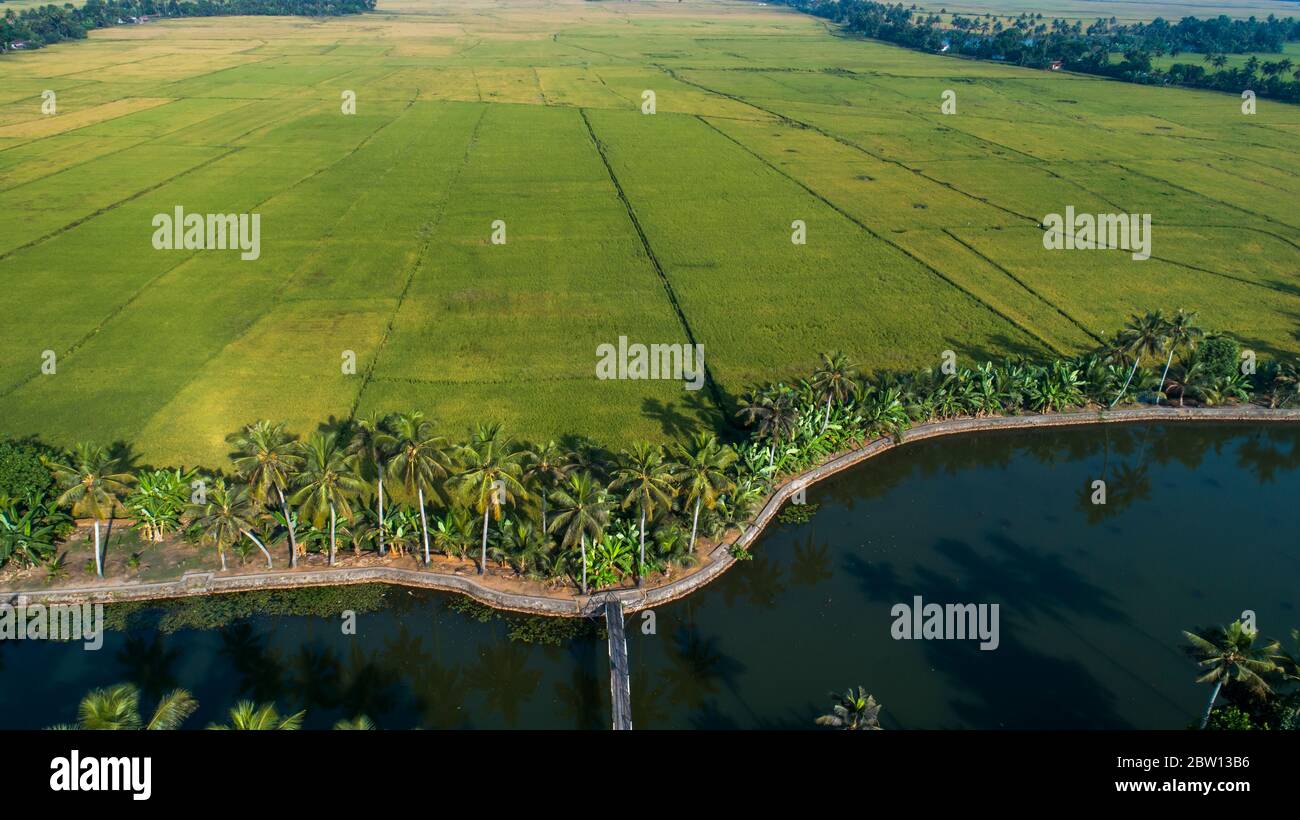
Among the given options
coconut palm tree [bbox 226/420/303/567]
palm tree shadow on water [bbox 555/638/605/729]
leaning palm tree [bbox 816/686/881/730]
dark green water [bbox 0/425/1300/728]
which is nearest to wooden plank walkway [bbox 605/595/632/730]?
palm tree shadow on water [bbox 555/638/605/729]

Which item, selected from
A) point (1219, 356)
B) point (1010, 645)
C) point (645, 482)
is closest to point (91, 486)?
point (645, 482)

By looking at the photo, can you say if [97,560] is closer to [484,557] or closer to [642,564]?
[484,557]

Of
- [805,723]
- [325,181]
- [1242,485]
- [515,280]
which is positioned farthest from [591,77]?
[805,723]

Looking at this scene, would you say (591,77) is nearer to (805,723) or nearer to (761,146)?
(761,146)

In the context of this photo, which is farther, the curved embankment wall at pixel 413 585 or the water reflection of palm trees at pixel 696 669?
the curved embankment wall at pixel 413 585

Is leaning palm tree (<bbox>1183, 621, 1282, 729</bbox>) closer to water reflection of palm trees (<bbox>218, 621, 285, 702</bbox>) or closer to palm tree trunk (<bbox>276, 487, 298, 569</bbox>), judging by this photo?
water reflection of palm trees (<bbox>218, 621, 285, 702</bbox>)

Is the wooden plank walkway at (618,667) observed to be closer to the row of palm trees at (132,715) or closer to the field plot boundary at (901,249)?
the row of palm trees at (132,715)

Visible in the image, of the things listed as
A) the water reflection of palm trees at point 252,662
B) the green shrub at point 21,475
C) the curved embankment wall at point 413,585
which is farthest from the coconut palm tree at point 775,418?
the green shrub at point 21,475
